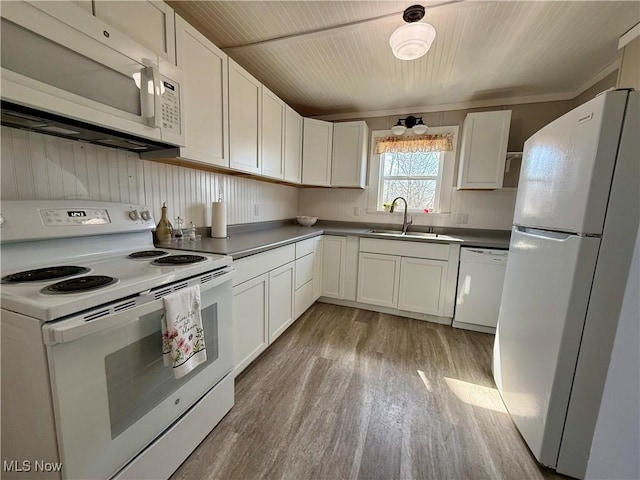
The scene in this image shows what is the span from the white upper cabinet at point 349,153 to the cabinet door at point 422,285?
1.15m

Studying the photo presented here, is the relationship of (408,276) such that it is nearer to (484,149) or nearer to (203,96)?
(484,149)

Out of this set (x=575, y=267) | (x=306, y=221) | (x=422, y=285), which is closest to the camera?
(x=575, y=267)

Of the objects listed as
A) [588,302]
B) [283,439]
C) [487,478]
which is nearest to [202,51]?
[283,439]

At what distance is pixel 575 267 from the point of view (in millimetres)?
1033

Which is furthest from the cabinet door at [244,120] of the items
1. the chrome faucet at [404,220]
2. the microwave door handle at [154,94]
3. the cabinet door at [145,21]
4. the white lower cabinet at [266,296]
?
the chrome faucet at [404,220]

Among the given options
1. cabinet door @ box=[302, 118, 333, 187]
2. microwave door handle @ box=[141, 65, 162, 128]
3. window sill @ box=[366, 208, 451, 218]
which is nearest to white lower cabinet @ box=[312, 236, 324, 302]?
cabinet door @ box=[302, 118, 333, 187]

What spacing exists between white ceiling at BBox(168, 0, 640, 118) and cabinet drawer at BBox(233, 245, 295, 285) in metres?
Answer: 1.55

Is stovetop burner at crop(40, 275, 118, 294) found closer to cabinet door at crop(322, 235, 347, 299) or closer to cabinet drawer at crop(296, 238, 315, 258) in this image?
cabinet drawer at crop(296, 238, 315, 258)

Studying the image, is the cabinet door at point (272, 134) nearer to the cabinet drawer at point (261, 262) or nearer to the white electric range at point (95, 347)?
the cabinet drawer at point (261, 262)

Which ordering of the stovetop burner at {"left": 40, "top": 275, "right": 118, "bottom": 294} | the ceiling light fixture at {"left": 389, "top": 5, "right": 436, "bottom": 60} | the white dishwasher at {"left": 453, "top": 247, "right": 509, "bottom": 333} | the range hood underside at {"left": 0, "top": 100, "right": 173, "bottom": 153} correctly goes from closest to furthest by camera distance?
the stovetop burner at {"left": 40, "top": 275, "right": 118, "bottom": 294} → the range hood underside at {"left": 0, "top": 100, "right": 173, "bottom": 153} → the ceiling light fixture at {"left": 389, "top": 5, "right": 436, "bottom": 60} → the white dishwasher at {"left": 453, "top": 247, "right": 509, "bottom": 333}

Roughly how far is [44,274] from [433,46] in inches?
101

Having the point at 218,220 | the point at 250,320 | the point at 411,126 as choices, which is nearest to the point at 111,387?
the point at 250,320

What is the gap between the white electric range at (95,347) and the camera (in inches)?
27.7

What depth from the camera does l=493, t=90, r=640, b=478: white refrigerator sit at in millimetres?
956
